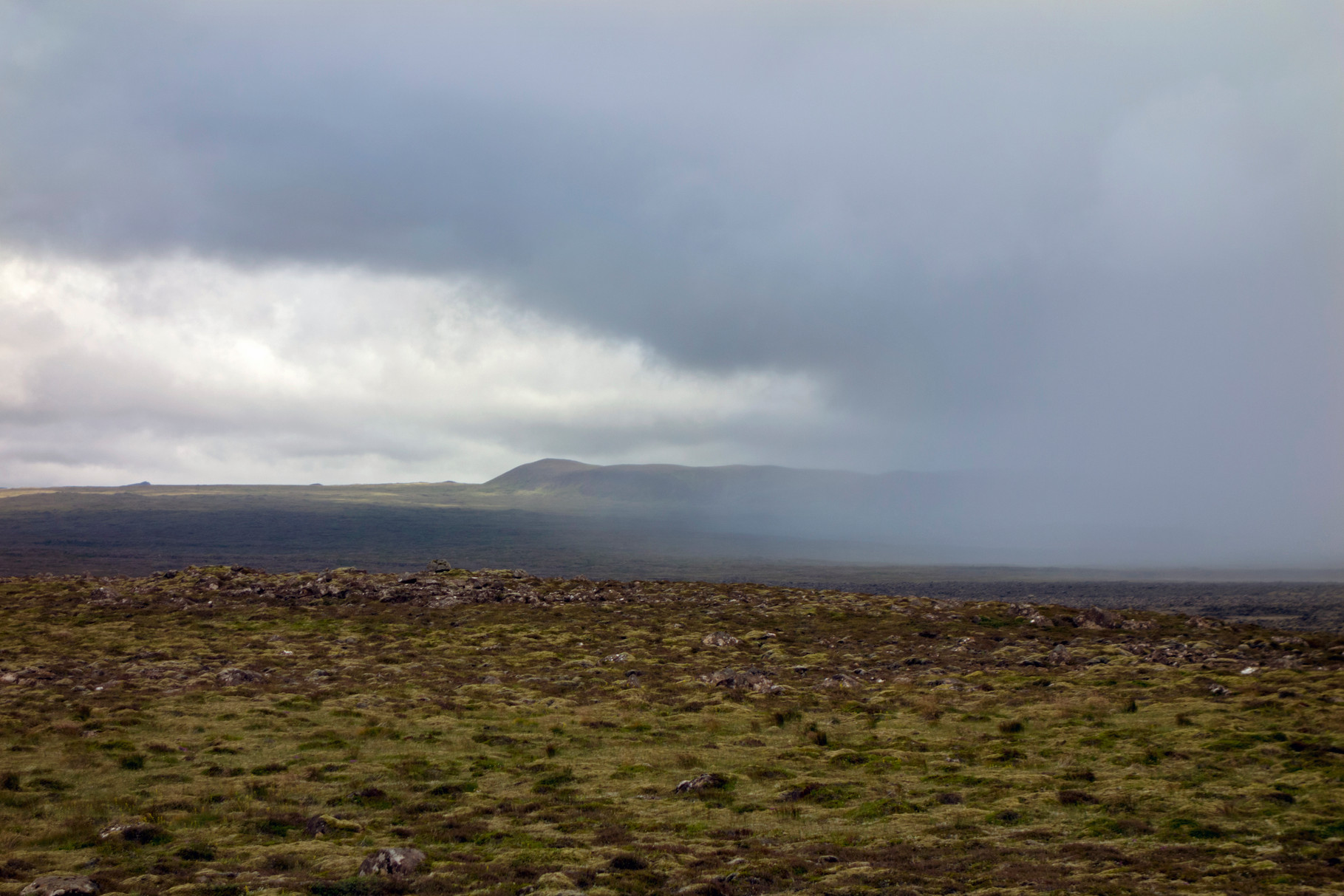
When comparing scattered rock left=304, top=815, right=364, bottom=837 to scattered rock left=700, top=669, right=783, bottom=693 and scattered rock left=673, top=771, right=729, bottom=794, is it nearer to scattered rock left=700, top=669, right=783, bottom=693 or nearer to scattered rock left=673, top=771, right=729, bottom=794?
scattered rock left=673, top=771, right=729, bottom=794

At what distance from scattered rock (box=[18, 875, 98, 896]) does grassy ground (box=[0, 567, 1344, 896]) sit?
0.42m

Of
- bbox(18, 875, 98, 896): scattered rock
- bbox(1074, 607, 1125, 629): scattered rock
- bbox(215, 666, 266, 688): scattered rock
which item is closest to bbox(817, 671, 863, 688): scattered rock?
bbox(1074, 607, 1125, 629): scattered rock

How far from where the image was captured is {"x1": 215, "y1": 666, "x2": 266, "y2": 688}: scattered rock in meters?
31.6

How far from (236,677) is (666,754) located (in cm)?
2099

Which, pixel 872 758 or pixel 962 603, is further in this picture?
pixel 962 603

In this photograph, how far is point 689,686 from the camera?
33.4 m

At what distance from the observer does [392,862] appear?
13.6 metres

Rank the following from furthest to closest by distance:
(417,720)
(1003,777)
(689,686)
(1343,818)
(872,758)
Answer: (689,686), (417,720), (872,758), (1003,777), (1343,818)

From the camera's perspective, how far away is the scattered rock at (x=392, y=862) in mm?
13462

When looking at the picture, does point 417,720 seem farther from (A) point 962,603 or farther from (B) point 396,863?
(A) point 962,603

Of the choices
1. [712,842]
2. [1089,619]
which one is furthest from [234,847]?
[1089,619]

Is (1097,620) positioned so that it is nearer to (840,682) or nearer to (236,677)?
(840,682)

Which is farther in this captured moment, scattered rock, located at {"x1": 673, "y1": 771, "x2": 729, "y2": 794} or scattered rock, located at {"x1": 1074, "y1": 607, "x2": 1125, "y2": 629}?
scattered rock, located at {"x1": 1074, "y1": 607, "x2": 1125, "y2": 629}

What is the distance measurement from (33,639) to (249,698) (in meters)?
18.7
